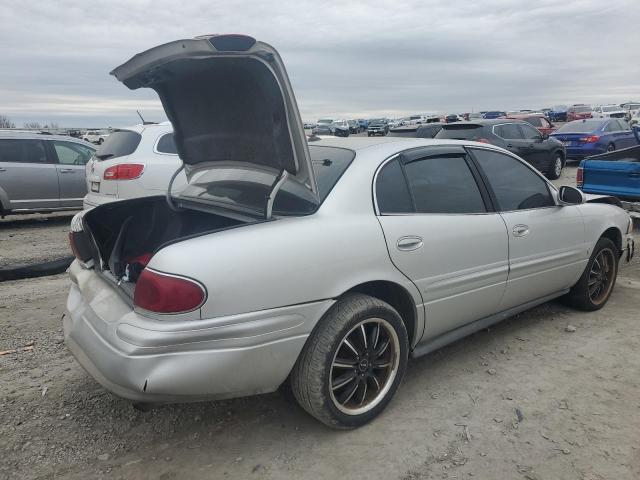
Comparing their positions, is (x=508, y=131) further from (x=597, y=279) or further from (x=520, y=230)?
(x=520, y=230)

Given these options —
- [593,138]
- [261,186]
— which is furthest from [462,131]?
[261,186]

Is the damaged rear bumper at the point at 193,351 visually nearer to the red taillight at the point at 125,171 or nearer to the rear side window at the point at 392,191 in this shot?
the rear side window at the point at 392,191

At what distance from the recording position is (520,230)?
3.69m

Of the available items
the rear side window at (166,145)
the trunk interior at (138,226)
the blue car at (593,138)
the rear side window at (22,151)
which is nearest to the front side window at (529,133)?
the blue car at (593,138)

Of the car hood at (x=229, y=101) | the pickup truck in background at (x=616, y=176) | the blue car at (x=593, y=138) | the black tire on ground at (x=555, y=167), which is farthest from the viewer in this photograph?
the blue car at (x=593, y=138)

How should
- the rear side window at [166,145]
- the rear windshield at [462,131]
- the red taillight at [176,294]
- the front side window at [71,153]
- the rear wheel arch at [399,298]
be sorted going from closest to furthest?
the red taillight at [176,294]
the rear wheel arch at [399,298]
the rear side window at [166,145]
the front side window at [71,153]
the rear windshield at [462,131]

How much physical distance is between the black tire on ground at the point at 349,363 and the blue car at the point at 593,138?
49.2ft

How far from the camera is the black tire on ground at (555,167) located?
13.9m

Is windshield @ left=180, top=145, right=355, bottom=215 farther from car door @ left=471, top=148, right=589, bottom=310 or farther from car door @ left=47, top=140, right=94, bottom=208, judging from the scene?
car door @ left=47, top=140, right=94, bottom=208

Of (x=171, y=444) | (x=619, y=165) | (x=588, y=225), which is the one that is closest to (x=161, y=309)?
(x=171, y=444)

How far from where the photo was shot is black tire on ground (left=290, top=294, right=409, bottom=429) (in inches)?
103

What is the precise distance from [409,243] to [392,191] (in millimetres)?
336

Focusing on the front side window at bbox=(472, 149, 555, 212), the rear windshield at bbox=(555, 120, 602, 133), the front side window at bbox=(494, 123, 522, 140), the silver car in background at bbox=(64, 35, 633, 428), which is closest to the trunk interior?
the silver car in background at bbox=(64, 35, 633, 428)

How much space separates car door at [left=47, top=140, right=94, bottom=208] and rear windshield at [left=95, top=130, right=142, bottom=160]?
2280 mm
